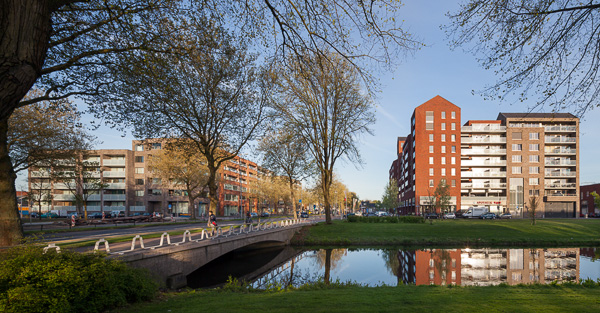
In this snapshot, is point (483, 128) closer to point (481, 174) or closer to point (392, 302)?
point (481, 174)

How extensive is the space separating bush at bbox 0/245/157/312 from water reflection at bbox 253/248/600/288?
8953mm

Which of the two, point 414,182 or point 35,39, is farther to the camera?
point 414,182

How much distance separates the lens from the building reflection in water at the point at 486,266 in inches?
703

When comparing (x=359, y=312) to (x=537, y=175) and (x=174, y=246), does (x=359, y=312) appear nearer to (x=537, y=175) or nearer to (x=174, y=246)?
(x=174, y=246)

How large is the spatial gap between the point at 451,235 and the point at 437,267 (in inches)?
604

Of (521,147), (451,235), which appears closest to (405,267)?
(451,235)

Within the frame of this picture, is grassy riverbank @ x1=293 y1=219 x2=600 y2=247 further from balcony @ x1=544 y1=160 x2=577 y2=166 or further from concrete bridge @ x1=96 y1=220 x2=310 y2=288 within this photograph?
balcony @ x1=544 y1=160 x2=577 y2=166

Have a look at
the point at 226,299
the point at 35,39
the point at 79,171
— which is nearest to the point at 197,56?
the point at 35,39

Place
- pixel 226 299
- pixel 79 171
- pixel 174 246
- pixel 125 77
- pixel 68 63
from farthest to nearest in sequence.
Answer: pixel 79 171, pixel 174 246, pixel 125 77, pixel 68 63, pixel 226 299

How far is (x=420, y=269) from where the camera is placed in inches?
821

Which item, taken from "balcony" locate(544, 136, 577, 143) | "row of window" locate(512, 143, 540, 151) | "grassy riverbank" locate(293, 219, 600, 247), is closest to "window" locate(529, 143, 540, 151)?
"row of window" locate(512, 143, 540, 151)

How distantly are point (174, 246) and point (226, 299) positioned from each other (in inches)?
272

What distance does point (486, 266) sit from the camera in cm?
2181

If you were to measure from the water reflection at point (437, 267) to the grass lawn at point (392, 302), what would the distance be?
15.7 ft
